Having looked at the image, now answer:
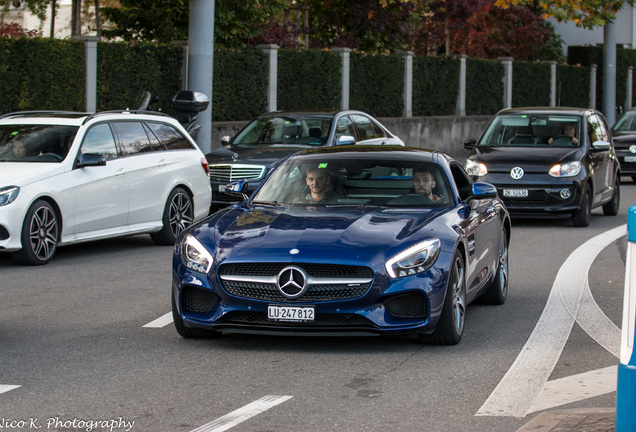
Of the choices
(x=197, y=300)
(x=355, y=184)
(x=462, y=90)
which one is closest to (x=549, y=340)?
(x=355, y=184)

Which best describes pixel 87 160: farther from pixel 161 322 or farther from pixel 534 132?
pixel 534 132

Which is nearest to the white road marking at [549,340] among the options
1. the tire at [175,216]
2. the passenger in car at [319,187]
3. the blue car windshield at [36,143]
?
the passenger in car at [319,187]

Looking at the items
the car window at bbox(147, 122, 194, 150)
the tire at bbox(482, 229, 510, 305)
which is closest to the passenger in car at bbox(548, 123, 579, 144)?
the car window at bbox(147, 122, 194, 150)

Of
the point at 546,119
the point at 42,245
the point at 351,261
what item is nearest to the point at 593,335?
the point at 351,261

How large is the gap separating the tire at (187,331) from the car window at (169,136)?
675cm

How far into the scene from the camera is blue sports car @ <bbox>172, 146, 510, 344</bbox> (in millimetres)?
7305

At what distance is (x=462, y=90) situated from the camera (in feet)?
127

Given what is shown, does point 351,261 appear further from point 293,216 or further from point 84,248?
point 84,248

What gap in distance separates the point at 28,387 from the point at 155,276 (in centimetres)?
494

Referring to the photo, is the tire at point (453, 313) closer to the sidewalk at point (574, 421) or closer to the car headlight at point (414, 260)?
the car headlight at point (414, 260)

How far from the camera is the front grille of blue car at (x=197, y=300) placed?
7543mm

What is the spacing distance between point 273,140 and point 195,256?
11.1m

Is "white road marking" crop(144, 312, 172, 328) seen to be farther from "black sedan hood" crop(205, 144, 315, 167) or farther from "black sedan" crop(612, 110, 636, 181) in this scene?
"black sedan" crop(612, 110, 636, 181)

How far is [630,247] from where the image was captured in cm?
484
